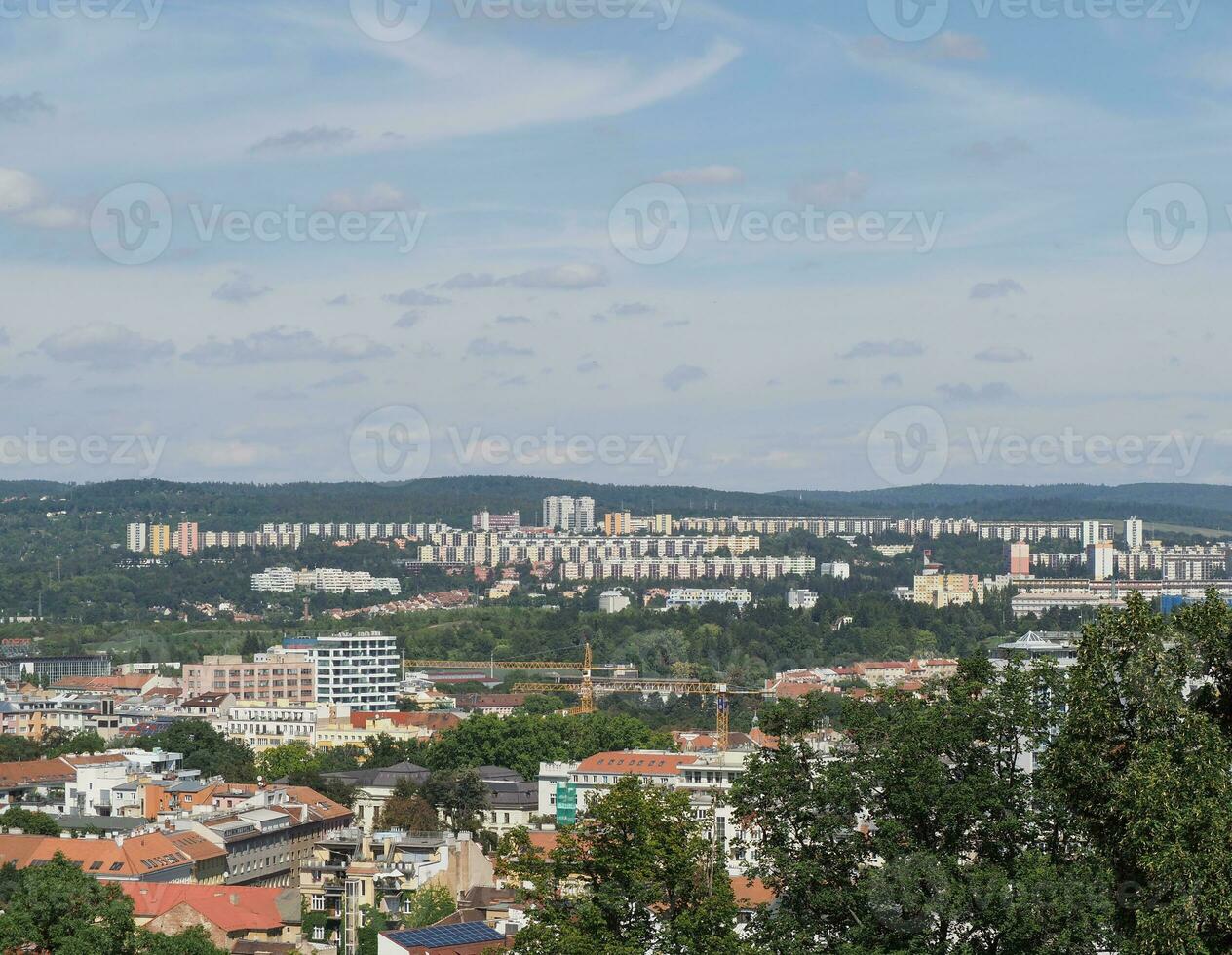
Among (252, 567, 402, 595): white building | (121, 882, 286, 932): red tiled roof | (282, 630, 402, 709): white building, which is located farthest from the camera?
(252, 567, 402, 595): white building

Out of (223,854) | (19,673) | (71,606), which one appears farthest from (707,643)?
(223,854)

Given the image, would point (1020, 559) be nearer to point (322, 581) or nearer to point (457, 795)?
point (322, 581)

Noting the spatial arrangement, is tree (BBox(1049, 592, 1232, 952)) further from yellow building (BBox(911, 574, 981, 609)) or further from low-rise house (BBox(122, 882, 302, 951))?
yellow building (BBox(911, 574, 981, 609))

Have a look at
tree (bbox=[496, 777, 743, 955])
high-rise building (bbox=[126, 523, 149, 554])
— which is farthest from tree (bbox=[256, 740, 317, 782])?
high-rise building (bbox=[126, 523, 149, 554])

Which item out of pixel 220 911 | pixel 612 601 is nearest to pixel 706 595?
pixel 612 601

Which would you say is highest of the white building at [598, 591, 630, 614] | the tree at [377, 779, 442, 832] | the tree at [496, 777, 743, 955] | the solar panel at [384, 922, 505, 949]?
the tree at [496, 777, 743, 955]
